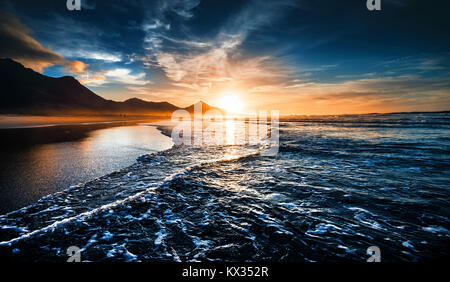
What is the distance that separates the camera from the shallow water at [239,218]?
2906mm

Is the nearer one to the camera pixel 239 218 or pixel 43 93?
pixel 239 218

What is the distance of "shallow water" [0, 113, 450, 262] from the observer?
2906 mm

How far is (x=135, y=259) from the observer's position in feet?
9.09

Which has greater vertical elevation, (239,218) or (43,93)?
(43,93)

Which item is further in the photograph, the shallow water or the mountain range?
the mountain range

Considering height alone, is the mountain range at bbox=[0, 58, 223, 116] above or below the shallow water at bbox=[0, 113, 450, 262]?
above

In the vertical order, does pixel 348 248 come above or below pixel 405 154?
below

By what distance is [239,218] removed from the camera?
388 cm

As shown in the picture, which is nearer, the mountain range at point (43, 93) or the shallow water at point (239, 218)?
A: the shallow water at point (239, 218)

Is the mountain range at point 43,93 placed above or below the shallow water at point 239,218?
above

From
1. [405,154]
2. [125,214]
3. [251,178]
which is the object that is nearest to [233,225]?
[125,214]
